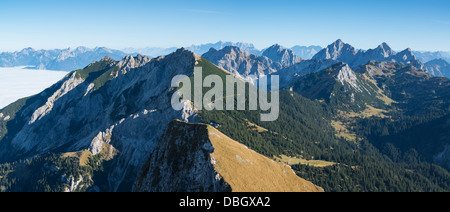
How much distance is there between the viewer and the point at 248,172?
228 feet

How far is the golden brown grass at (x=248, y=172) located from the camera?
6338 centimetres

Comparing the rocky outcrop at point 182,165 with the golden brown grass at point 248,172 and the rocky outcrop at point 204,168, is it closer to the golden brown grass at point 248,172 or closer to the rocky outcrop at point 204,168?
the rocky outcrop at point 204,168

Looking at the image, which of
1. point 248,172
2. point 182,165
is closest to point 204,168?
point 182,165

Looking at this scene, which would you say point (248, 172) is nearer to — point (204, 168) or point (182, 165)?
point (204, 168)

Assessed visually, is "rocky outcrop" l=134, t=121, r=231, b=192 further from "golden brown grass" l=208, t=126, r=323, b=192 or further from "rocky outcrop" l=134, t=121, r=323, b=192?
"golden brown grass" l=208, t=126, r=323, b=192

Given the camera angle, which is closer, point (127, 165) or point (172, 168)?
point (172, 168)

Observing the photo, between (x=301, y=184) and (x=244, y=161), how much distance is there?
28.2 meters

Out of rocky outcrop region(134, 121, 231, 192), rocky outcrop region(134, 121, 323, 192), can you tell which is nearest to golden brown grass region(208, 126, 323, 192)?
rocky outcrop region(134, 121, 323, 192)

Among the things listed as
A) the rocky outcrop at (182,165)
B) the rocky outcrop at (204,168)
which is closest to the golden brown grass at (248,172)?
the rocky outcrop at (204,168)

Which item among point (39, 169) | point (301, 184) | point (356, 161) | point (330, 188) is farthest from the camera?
point (39, 169)

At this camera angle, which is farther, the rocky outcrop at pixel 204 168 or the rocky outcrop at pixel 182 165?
the rocky outcrop at pixel 182 165
